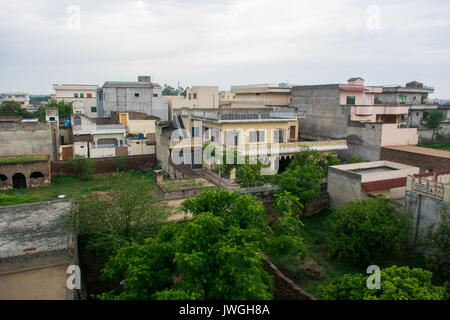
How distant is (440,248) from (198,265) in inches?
422

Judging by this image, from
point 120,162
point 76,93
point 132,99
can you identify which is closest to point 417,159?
point 120,162

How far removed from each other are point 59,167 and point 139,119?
36.6ft

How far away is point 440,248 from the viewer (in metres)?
13.0

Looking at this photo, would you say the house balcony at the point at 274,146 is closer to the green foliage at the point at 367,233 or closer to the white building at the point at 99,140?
the green foliage at the point at 367,233

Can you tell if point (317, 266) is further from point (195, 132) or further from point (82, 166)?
point (82, 166)

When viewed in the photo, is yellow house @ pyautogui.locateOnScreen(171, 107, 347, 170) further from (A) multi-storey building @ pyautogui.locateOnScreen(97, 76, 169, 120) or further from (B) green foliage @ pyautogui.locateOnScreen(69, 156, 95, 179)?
(A) multi-storey building @ pyautogui.locateOnScreen(97, 76, 169, 120)

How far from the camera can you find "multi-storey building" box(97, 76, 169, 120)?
149ft

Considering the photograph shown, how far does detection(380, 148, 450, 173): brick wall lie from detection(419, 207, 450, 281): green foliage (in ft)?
35.4

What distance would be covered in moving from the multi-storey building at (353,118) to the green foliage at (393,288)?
2027 centimetres

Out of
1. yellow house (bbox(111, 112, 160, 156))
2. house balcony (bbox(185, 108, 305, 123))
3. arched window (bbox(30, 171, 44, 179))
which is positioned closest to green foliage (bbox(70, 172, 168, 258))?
house balcony (bbox(185, 108, 305, 123))

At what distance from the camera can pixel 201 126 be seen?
89.5 ft

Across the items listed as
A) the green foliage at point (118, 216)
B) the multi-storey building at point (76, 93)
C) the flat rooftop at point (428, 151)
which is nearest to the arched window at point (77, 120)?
the multi-storey building at point (76, 93)

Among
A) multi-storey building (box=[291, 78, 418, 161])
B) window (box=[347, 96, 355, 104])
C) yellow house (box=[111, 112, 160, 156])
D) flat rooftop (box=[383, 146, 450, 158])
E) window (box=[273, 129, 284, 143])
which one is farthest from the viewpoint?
yellow house (box=[111, 112, 160, 156])
